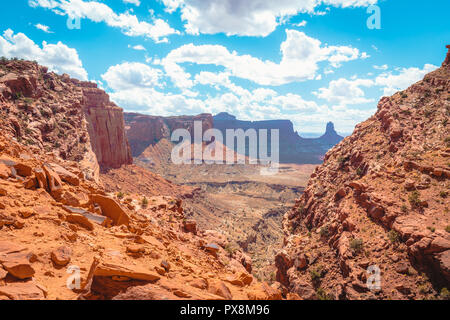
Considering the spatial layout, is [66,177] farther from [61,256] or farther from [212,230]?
[212,230]

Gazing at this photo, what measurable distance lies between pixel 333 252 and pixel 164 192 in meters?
43.9

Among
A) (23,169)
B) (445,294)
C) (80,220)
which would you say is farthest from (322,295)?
(23,169)

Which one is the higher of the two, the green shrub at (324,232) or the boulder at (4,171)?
the boulder at (4,171)

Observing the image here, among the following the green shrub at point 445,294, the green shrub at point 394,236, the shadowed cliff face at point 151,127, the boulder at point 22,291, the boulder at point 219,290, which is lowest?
the green shrub at point 445,294

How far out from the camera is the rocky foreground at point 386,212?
13.8 m

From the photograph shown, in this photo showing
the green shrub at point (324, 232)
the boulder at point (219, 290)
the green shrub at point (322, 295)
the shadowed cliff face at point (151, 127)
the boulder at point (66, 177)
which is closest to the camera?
the boulder at point (219, 290)

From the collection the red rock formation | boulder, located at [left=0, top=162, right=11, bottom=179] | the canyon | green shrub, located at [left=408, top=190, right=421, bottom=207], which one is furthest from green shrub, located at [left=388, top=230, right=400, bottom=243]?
the red rock formation

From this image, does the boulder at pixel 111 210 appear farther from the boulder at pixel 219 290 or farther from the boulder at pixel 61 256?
the boulder at pixel 219 290

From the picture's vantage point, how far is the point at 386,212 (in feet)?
55.2

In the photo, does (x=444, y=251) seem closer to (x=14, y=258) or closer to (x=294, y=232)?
(x=294, y=232)

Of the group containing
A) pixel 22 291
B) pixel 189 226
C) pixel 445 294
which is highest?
pixel 22 291

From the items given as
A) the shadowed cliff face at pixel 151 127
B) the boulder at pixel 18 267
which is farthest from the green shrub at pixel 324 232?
→ the shadowed cliff face at pixel 151 127

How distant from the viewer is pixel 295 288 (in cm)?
1794
